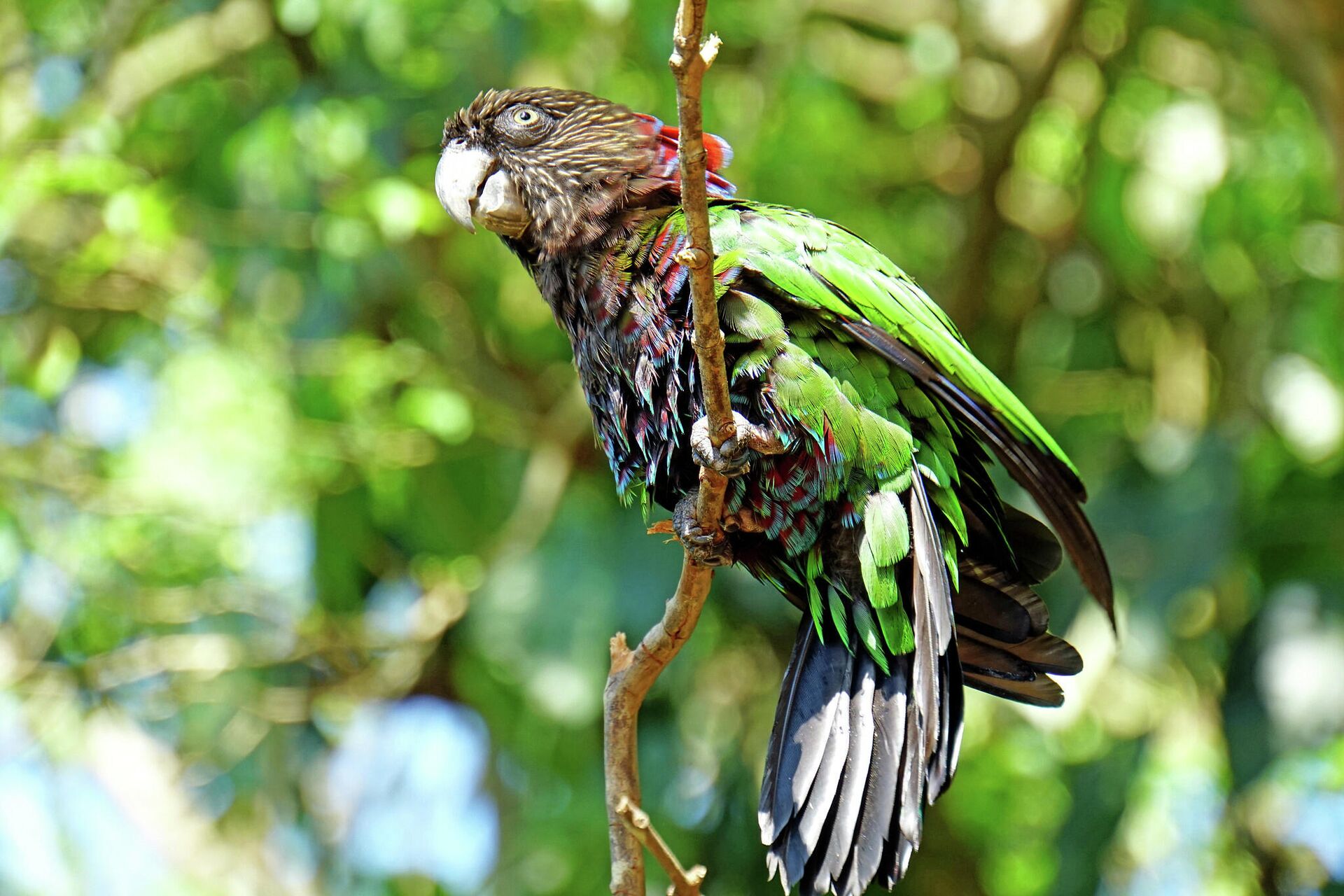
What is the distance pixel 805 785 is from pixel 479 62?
156 inches

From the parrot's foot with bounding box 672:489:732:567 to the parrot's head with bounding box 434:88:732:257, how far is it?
693 mm

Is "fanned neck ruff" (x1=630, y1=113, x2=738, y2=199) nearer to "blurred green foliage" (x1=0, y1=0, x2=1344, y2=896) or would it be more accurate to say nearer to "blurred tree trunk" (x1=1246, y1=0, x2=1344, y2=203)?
"blurred green foliage" (x1=0, y1=0, x2=1344, y2=896)

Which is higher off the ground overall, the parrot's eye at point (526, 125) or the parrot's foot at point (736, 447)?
the parrot's eye at point (526, 125)

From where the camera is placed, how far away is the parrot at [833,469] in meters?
2.88

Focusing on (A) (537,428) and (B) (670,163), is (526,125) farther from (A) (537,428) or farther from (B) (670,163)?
(A) (537,428)

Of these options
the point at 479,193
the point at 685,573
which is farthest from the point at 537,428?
the point at 685,573

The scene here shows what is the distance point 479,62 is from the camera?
19.2ft

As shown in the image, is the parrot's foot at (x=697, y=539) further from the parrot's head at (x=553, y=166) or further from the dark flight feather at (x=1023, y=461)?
the parrot's head at (x=553, y=166)

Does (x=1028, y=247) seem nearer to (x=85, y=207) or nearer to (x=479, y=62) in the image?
(x=479, y=62)

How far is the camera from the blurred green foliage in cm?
598

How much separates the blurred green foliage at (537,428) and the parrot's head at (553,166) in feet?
6.42

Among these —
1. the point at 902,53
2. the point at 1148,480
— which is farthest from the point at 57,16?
the point at 1148,480

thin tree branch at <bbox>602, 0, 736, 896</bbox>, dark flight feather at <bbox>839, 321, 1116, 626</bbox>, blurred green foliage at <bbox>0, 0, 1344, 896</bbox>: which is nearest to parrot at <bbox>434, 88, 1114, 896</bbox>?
dark flight feather at <bbox>839, 321, 1116, 626</bbox>

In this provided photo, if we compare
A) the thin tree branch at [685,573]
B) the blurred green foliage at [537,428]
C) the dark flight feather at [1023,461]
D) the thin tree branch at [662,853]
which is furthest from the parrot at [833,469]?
the blurred green foliage at [537,428]
